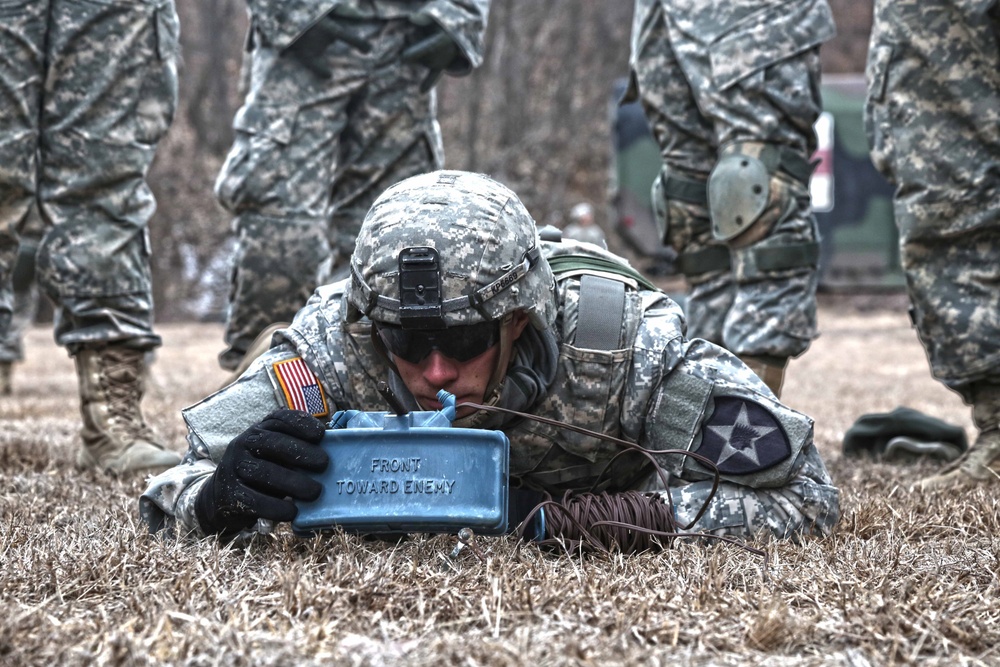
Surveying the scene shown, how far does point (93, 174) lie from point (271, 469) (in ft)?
5.65

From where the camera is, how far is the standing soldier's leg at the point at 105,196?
3.48m

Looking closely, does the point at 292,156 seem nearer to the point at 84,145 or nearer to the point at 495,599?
the point at 84,145

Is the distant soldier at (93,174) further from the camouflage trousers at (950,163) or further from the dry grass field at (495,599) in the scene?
the camouflage trousers at (950,163)

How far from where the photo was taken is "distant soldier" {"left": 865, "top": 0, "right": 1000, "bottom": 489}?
3246 millimetres

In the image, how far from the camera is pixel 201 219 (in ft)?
58.2

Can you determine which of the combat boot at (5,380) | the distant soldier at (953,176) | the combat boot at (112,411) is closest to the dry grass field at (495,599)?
the distant soldier at (953,176)

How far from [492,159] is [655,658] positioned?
18.8 m

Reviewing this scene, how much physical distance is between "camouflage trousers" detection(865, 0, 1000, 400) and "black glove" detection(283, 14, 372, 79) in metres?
1.64

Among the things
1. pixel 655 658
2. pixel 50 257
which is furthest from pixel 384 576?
pixel 50 257

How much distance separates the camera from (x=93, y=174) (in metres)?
3.50

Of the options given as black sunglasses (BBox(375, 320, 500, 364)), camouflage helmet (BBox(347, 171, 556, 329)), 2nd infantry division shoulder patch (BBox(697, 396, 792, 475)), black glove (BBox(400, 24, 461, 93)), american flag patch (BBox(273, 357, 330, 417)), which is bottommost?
2nd infantry division shoulder patch (BBox(697, 396, 792, 475))

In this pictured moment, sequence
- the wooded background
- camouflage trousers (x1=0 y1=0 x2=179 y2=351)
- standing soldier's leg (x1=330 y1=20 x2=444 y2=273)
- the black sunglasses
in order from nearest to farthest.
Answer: the black sunglasses → camouflage trousers (x1=0 y1=0 x2=179 y2=351) → standing soldier's leg (x1=330 y1=20 x2=444 y2=273) → the wooded background

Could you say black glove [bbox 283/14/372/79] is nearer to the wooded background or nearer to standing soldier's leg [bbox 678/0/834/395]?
standing soldier's leg [bbox 678/0/834/395]

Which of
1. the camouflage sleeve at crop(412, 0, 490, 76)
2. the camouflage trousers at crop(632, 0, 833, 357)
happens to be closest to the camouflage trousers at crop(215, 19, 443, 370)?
the camouflage sleeve at crop(412, 0, 490, 76)
